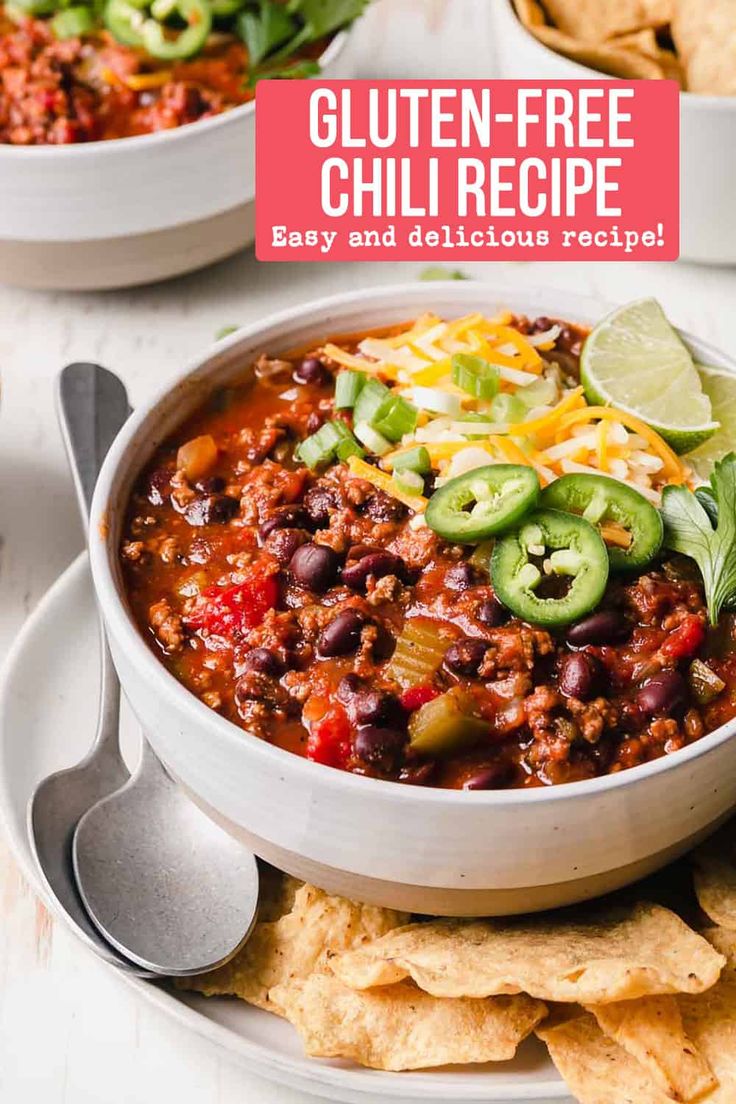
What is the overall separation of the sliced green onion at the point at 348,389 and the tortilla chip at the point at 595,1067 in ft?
5.52

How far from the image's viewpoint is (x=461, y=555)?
3510mm

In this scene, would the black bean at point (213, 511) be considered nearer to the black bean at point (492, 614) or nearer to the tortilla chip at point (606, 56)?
the black bean at point (492, 614)

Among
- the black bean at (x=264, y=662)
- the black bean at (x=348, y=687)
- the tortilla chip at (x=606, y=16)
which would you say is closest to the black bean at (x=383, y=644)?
the black bean at (x=348, y=687)

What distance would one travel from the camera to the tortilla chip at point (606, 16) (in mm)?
5375

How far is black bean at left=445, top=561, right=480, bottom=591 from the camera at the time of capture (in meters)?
3.43

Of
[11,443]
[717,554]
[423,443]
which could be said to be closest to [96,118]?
[11,443]

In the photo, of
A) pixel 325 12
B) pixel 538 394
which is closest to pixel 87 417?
pixel 538 394

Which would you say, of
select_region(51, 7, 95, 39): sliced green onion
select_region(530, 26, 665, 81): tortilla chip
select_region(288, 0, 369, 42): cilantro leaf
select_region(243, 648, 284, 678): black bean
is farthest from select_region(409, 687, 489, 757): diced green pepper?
select_region(51, 7, 95, 39): sliced green onion

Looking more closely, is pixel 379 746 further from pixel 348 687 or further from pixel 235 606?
pixel 235 606

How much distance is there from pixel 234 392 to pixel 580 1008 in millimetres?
1914

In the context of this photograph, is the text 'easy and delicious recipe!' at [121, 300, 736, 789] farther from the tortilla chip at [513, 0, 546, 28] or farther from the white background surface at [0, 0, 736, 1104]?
the tortilla chip at [513, 0, 546, 28]

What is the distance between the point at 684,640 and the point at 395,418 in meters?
0.95

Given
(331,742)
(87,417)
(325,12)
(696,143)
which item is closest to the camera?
(331,742)

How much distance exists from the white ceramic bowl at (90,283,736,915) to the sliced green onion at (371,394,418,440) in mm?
790
